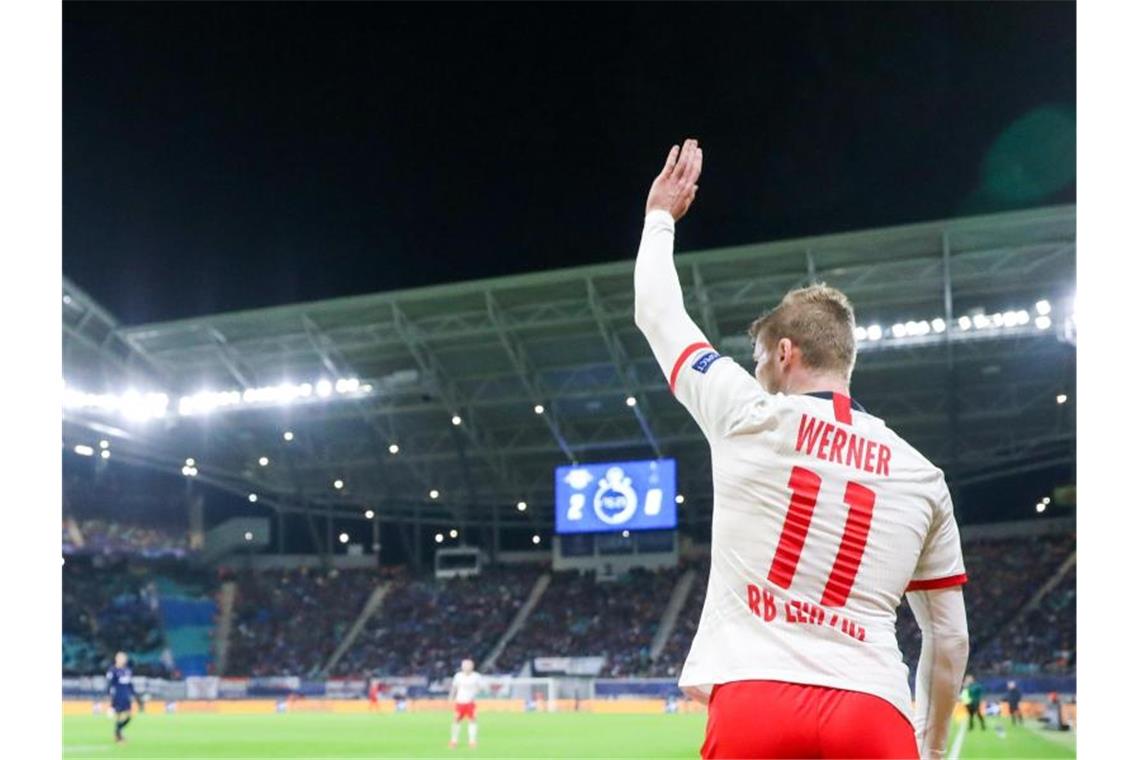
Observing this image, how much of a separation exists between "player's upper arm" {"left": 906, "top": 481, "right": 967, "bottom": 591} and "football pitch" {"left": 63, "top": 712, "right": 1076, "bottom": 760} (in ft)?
Answer: 48.1

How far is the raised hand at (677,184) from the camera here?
244 centimetres

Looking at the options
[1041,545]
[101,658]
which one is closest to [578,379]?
[1041,545]

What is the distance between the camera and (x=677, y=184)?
8.11 ft

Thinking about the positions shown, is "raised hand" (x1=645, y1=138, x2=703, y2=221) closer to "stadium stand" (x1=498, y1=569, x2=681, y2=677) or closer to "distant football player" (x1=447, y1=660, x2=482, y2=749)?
"distant football player" (x1=447, y1=660, x2=482, y2=749)

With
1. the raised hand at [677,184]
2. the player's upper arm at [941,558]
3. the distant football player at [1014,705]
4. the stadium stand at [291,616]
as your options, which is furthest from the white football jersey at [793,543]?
the stadium stand at [291,616]

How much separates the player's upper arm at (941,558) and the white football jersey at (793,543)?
0.12 metres

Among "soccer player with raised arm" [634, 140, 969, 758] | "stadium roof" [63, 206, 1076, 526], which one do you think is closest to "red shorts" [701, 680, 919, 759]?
"soccer player with raised arm" [634, 140, 969, 758]

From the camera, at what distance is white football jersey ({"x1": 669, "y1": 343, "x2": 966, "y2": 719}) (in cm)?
217

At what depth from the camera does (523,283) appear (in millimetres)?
32781

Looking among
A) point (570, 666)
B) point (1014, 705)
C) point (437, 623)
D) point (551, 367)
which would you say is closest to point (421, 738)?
point (1014, 705)

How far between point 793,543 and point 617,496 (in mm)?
33752

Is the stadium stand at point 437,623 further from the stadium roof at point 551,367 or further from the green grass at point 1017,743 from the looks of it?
the green grass at point 1017,743

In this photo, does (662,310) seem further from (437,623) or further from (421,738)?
(437,623)
